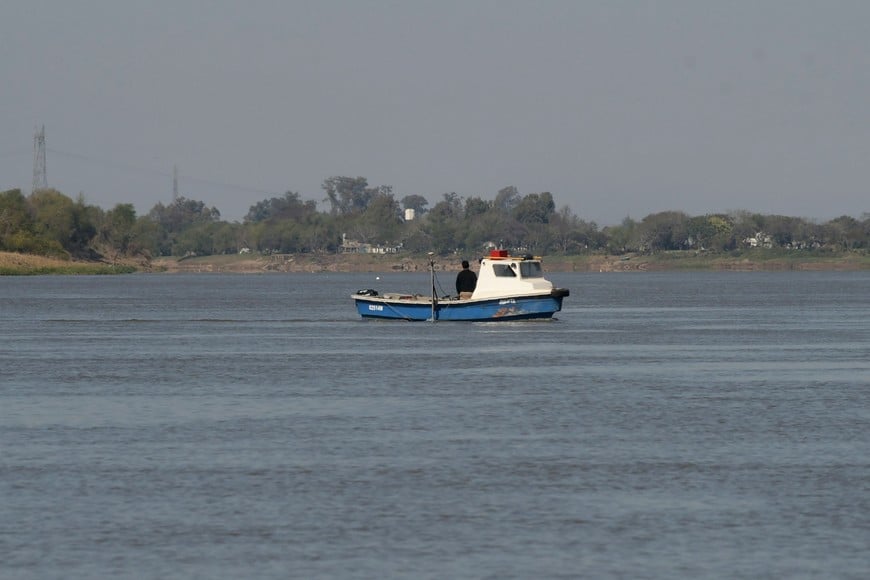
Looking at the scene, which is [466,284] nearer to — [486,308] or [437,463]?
[486,308]

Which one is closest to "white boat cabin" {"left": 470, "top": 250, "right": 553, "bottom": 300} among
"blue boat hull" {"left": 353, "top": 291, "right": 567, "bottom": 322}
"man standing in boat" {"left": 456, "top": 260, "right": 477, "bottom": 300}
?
"blue boat hull" {"left": 353, "top": 291, "right": 567, "bottom": 322}

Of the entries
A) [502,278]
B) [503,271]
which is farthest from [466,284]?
[503,271]

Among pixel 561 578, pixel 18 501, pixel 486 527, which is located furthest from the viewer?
pixel 18 501

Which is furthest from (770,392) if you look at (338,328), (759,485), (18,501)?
(338,328)

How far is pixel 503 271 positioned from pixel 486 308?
Result: 187 cm

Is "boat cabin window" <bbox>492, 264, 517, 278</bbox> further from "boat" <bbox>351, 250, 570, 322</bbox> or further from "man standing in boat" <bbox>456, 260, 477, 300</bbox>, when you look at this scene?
"man standing in boat" <bbox>456, 260, 477, 300</bbox>

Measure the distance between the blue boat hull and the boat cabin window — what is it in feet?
4.43

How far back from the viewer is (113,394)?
41.1m

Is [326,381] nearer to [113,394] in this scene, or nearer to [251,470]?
[113,394]

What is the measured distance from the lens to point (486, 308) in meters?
72.6

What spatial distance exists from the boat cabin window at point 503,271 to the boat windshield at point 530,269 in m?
0.60

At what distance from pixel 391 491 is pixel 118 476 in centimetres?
482

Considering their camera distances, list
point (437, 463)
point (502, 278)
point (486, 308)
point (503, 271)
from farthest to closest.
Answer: point (486, 308) < point (502, 278) < point (503, 271) < point (437, 463)

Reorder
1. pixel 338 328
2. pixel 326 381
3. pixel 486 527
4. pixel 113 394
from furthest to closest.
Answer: pixel 338 328 < pixel 326 381 < pixel 113 394 < pixel 486 527
